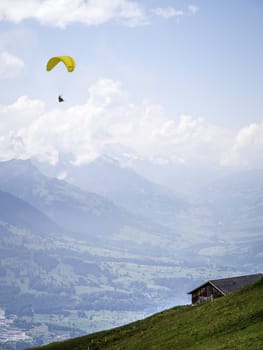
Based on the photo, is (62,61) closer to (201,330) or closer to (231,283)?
(201,330)

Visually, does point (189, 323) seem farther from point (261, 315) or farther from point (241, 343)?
point (241, 343)

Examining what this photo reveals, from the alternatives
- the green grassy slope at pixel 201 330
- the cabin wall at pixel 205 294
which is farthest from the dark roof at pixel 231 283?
the green grassy slope at pixel 201 330

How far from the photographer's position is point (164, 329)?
193 ft

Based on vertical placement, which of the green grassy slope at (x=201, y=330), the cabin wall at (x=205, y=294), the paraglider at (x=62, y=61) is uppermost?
the paraglider at (x=62, y=61)

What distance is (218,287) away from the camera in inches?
3130

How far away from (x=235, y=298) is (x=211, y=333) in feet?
43.0

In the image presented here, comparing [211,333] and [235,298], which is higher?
[235,298]

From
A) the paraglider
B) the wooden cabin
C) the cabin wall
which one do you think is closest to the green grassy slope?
the wooden cabin

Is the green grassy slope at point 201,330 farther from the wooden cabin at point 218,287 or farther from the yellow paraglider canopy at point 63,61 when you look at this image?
the yellow paraglider canopy at point 63,61

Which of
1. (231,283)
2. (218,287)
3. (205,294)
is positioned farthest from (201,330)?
(205,294)

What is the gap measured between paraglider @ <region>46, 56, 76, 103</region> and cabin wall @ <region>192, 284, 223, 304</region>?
1668 inches

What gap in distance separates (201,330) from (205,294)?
110ft

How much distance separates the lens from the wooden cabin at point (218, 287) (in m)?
78.9

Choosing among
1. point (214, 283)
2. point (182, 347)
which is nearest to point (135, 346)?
point (182, 347)
